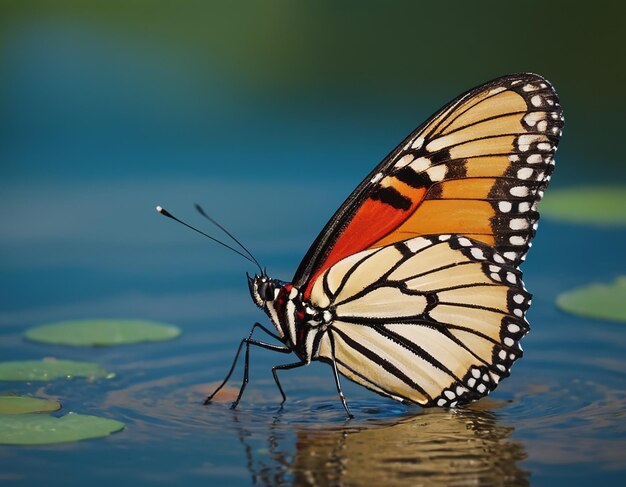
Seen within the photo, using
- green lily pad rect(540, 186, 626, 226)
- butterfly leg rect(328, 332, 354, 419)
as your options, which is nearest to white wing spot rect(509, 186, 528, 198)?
butterfly leg rect(328, 332, 354, 419)

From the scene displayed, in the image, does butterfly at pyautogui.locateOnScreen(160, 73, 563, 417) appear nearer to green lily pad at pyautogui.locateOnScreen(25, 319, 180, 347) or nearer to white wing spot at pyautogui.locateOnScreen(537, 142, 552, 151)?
white wing spot at pyautogui.locateOnScreen(537, 142, 552, 151)

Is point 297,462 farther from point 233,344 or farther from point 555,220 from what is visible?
point 555,220

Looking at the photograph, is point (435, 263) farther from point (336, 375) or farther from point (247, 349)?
point (247, 349)

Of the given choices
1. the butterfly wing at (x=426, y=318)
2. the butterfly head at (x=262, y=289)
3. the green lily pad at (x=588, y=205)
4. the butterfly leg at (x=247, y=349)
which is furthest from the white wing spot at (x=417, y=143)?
the green lily pad at (x=588, y=205)

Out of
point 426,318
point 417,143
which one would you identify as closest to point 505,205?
point 417,143

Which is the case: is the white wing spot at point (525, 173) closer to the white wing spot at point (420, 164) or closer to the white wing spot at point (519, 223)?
the white wing spot at point (519, 223)

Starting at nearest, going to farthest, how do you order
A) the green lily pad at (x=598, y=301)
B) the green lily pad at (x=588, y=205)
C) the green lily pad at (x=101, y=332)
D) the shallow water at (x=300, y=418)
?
→ the shallow water at (x=300, y=418) → the green lily pad at (x=101, y=332) → the green lily pad at (x=598, y=301) → the green lily pad at (x=588, y=205)
